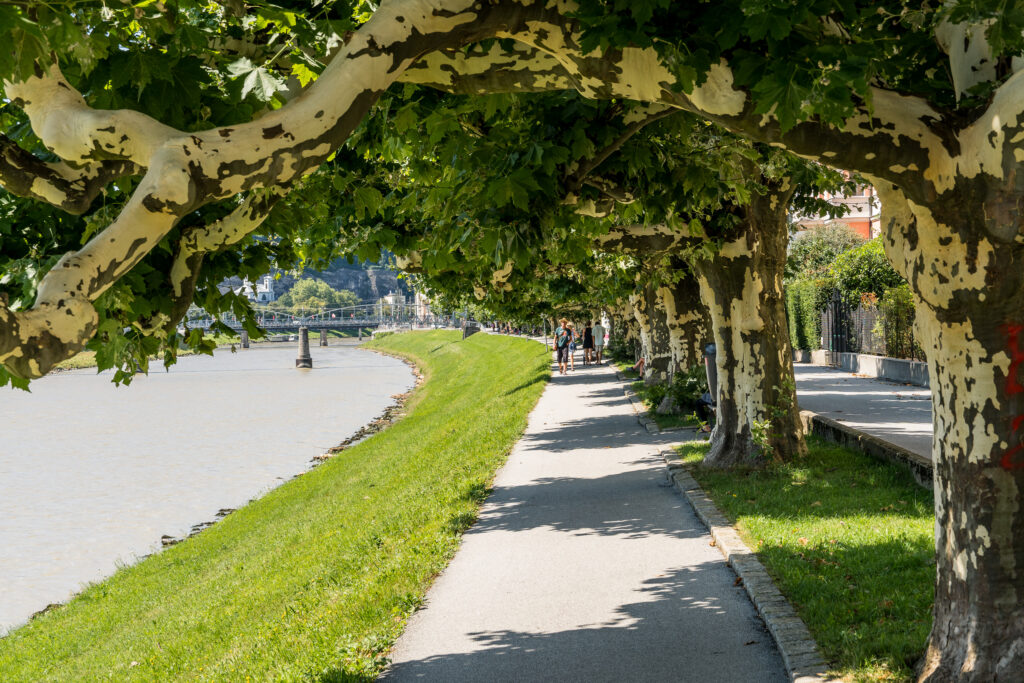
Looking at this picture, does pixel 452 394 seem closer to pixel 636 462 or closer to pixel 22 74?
pixel 636 462

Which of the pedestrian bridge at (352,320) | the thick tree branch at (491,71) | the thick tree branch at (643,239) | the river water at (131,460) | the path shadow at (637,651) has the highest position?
the pedestrian bridge at (352,320)

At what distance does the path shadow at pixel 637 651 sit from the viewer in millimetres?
6137

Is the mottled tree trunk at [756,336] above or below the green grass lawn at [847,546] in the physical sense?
above

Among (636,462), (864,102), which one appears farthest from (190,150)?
(636,462)

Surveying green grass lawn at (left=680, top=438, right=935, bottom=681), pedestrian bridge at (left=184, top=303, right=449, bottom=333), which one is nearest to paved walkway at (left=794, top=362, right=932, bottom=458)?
green grass lawn at (left=680, top=438, right=935, bottom=681)

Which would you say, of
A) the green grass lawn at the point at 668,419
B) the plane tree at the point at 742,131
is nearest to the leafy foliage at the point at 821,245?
the green grass lawn at the point at 668,419

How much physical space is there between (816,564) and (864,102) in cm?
433

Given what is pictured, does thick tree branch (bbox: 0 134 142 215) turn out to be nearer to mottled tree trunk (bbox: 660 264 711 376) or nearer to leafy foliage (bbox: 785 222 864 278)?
mottled tree trunk (bbox: 660 264 711 376)

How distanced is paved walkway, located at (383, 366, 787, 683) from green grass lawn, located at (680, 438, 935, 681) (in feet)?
1.35

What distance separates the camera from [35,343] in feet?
10.6

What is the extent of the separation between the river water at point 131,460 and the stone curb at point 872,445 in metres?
12.0

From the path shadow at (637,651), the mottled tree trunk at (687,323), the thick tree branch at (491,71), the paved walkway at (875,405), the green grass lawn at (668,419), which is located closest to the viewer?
the thick tree branch at (491,71)

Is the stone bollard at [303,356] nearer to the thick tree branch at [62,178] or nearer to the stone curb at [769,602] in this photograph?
the stone curb at [769,602]

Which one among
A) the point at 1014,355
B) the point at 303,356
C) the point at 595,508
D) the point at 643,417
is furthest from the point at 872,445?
the point at 303,356
